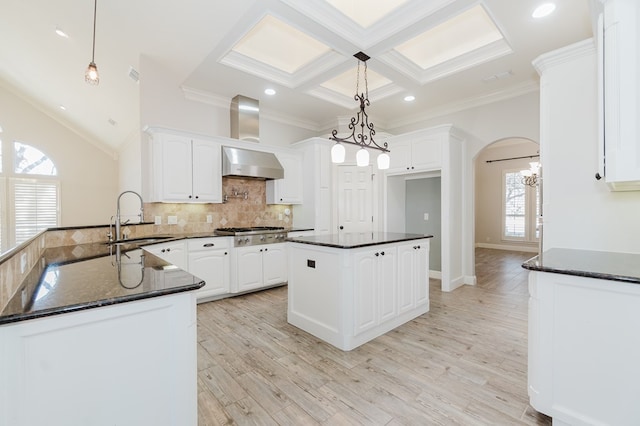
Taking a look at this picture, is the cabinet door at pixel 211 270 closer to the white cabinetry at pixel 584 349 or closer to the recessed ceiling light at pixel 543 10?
the white cabinetry at pixel 584 349

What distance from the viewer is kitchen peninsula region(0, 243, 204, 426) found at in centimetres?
94

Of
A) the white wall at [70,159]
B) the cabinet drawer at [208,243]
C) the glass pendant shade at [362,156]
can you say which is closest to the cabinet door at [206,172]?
the cabinet drawer at [208,243]

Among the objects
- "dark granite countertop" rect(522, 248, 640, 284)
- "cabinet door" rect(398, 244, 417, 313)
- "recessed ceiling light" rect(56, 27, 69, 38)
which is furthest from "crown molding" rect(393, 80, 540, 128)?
"recessed ceiling light" rect(56, 27, 69, 38)

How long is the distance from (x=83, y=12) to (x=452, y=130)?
473 cm

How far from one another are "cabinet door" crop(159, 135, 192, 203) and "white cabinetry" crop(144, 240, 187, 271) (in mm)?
663

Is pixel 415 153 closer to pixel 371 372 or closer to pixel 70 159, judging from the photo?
pixel 371 372

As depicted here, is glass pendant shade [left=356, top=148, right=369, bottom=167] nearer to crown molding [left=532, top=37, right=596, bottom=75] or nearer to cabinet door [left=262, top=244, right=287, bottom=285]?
crown molding [left=532, top=37, right=596, bottom=75]

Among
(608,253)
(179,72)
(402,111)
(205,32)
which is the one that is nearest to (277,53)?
(205,32)

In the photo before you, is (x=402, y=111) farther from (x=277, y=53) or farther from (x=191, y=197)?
(x=191, y=197)

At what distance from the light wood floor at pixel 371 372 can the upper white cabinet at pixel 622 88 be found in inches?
60.3

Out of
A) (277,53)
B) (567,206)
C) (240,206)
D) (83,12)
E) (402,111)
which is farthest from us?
(402,111)

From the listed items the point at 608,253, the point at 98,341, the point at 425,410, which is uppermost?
the point at 608,253

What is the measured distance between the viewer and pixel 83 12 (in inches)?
110

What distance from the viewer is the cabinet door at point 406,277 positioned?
9.92 ft
